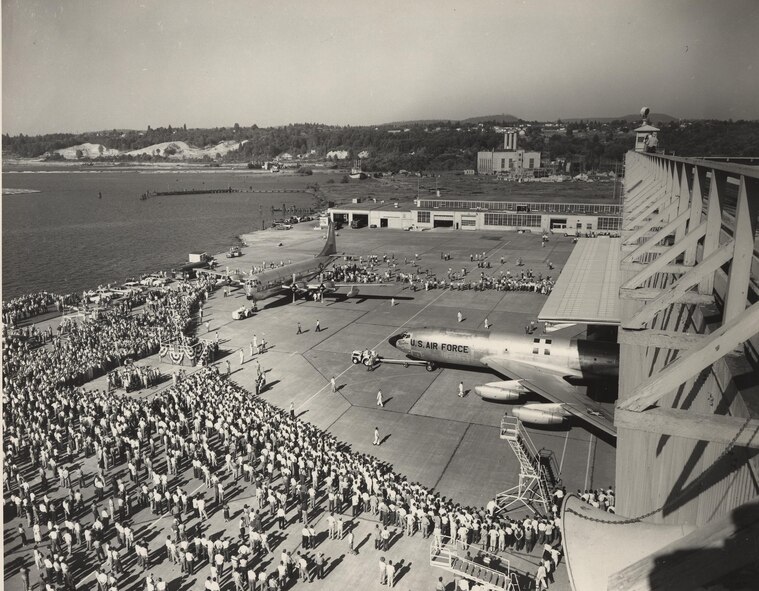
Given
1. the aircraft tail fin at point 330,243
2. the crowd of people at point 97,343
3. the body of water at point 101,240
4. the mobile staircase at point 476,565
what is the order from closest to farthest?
the mobile staircase at point 476,565 → the crowd of people at point 97,343 → the aircraft tail fin at point 330,243 → the body of water at point 101,240

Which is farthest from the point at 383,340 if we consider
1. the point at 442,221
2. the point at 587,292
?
the point at 442,221

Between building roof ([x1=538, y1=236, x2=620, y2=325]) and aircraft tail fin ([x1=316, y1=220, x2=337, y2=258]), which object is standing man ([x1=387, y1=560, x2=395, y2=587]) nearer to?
building roof ([x1=538, y1=236, x2=620, y2=325])

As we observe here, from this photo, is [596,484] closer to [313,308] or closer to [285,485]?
[285,485]

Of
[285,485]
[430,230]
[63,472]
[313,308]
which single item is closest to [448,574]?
[285,485]

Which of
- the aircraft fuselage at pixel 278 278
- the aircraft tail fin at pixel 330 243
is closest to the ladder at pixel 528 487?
the aircraft fuselage at pixel 278 278

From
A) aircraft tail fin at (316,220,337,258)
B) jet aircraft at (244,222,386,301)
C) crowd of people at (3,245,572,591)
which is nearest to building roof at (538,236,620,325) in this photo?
crowd of people at (3,245,572,591)

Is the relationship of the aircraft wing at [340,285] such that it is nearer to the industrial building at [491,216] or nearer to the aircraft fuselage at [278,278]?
the aircraft fuselage at [278,278]
